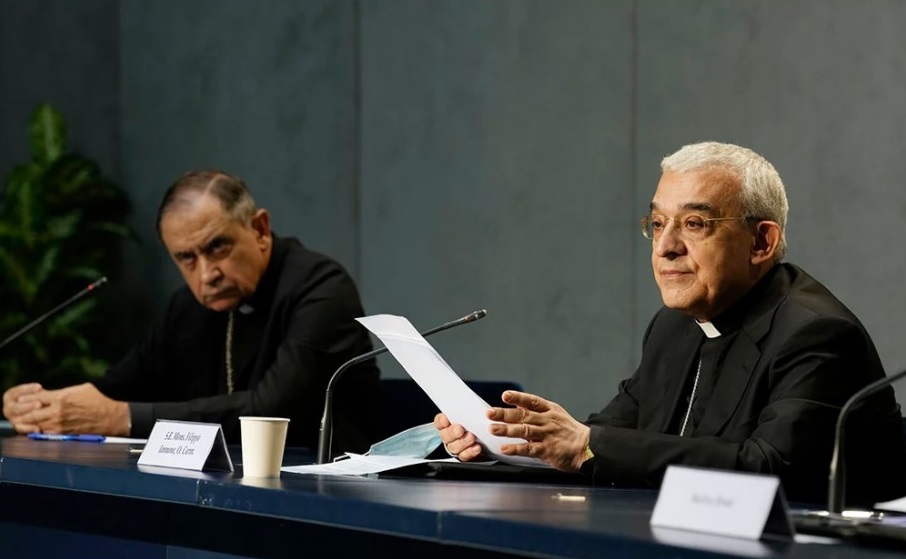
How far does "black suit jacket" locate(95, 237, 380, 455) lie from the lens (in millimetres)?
3818

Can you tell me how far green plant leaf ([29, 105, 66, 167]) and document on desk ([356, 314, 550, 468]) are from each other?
14.4 feet

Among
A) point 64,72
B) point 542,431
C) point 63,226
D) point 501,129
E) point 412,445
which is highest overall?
point 64,72

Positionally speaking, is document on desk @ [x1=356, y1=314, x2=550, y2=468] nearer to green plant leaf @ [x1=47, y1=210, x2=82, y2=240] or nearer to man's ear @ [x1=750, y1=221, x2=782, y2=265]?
man's ear @ [x1=750, y1=221, x2=782, y2=265]

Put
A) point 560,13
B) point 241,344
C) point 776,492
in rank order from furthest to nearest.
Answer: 1. point 560,13
2. point 241,344
3. point 776,492

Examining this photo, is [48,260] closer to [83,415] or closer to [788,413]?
[83,415]

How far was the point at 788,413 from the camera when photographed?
242 centimetres

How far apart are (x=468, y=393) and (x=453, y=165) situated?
322 centimetres

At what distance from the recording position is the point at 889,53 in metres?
4.26

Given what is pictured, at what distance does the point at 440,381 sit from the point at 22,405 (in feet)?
5.51

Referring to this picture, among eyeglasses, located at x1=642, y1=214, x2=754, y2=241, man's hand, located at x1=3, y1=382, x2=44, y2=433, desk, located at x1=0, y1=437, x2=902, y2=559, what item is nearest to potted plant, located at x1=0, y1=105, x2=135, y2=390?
man's hand, located at x1=3, y1=382, x2=44, y2=433

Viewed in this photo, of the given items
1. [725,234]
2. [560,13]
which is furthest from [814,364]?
[560,13]

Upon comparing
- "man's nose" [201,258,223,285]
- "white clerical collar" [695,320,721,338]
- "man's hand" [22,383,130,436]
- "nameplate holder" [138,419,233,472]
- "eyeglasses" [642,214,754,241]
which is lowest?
"man's hand" [22,383,130,436]

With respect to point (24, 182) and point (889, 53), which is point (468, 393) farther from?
point (24, 182)

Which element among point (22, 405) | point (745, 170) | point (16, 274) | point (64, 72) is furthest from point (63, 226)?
point (745, 170)
